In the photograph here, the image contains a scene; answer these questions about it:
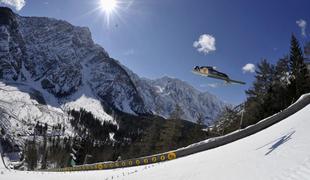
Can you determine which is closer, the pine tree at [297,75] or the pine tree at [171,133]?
the pine tree at [297,75]

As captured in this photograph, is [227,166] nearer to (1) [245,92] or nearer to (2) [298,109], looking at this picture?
(2) [298,109]

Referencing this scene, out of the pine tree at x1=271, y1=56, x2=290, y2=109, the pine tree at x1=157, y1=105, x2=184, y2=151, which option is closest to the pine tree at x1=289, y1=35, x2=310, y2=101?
the pine tree at x1=271, y1=56, x2=290, y2=109

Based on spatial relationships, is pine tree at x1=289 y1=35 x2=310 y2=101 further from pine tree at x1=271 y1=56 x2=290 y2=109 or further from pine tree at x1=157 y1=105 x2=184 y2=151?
pine tree at x1=157 y1=105 x2=184 y2=151

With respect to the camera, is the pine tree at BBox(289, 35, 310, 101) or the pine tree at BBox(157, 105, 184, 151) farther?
the pine tree at BBox(157, 105, 184, 151)

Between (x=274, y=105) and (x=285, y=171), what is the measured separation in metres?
36.2

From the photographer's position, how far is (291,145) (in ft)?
37.1

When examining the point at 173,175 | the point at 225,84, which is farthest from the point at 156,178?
the point at 225,84

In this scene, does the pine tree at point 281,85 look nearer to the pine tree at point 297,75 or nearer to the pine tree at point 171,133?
the pine tree at point 297,75

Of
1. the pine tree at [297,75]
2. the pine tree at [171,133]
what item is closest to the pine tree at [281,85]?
the pine tree at [297,75]

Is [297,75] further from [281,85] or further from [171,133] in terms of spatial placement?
[171,133]

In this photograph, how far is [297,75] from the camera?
47.4 meters

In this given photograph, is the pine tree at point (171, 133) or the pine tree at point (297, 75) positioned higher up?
the pine tree at point (297, 75)

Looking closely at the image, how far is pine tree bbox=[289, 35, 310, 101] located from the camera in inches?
1699

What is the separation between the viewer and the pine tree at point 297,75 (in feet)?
142
